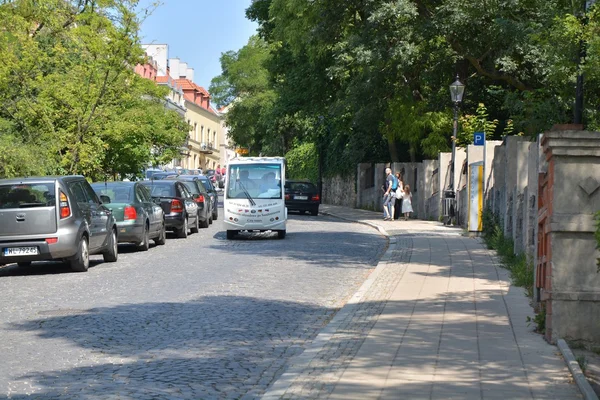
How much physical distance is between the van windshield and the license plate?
10.5 meters

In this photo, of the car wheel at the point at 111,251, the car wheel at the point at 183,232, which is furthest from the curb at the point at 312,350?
the car wheel at the point at 183,232

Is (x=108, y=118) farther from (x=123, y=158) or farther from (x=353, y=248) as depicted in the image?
(x=353, y=248)

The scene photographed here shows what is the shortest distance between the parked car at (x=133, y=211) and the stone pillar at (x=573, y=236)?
13.4 m

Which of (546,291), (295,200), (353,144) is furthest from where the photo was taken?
(353,144)

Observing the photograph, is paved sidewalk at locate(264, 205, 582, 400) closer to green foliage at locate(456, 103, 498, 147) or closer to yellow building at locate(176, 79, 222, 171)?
green foliage at locate(456, 103, 498, 147)

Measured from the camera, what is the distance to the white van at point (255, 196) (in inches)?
1096

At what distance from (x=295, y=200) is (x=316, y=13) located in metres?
9.37

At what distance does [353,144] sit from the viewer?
51094 mm

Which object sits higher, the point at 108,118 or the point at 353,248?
the point at 108,118

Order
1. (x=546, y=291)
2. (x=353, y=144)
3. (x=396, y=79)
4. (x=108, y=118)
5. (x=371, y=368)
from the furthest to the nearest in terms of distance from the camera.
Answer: (x=353, y=144), (x=396, y=79), (x=108, y=118), (x=546, y=291), (x=371, y=368)

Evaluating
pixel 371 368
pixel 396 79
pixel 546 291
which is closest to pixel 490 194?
pixel 396 79

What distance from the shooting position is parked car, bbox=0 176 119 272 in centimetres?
1812

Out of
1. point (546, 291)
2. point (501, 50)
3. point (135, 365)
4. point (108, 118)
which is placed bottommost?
point (135, 365)

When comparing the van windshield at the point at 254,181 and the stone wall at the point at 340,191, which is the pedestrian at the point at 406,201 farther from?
the stone wall at the point at 340,191
